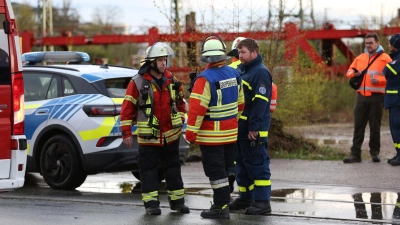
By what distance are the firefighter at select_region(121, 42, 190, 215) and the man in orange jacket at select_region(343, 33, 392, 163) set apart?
472cm

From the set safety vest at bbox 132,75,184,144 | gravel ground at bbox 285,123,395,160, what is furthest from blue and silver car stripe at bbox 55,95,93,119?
gravel ground at bbox 285,123,395,160

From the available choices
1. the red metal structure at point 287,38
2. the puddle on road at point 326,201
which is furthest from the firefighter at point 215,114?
the red metal structure at point 287,38

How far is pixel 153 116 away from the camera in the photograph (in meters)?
8.59

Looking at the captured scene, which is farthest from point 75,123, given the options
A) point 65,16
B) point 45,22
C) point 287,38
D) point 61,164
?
point 65,16

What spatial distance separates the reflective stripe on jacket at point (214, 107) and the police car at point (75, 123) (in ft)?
7.33

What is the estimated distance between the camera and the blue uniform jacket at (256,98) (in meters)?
8.42

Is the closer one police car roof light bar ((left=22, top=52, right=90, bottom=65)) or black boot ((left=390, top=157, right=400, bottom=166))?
police car roof light bar ((left=22, top=52, right=90, bottom=65))

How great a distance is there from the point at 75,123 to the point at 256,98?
2952mm

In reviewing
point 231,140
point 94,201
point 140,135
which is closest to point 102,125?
point 94,201

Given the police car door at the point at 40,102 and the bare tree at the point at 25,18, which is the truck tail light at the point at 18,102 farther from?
the bare tree at the point at 25,18

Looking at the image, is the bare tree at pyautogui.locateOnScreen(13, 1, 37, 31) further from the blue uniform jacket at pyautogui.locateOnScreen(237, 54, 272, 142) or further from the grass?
the blue uniform jacket at pyautogui.locateOnScreen(237, 54, 272, 142)

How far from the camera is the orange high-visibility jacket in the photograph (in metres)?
12.5

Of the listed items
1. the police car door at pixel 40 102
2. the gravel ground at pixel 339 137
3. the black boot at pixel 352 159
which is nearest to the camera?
the police car door at pixel 40 102

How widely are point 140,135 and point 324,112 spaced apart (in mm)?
15809
